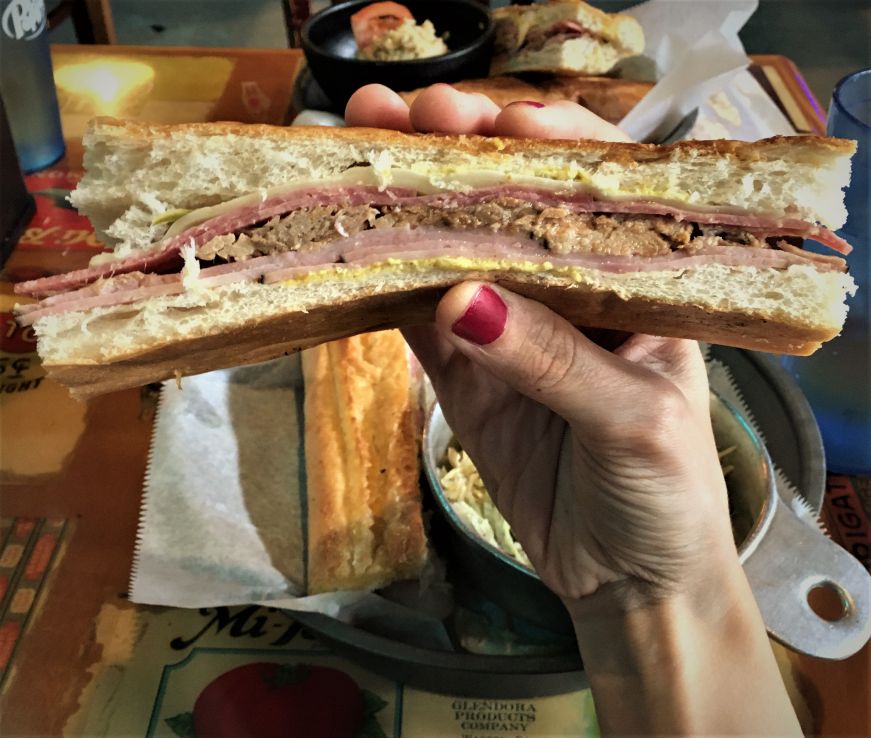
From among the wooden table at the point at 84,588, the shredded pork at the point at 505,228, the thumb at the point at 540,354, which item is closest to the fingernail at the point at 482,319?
the thumb at the point at 540,354

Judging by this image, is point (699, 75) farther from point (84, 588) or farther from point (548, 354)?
point (84, 588)

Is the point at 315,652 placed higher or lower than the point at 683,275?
lower

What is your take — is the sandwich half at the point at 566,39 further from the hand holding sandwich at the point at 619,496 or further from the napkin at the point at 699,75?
the hand holding sandwich at the point at 619,496

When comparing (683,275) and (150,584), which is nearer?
(683,275)

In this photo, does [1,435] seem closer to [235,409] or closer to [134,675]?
[235,409]

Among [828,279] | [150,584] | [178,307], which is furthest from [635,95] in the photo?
[150,584]

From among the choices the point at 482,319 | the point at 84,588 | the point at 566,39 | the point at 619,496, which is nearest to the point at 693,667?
the point at 619,496
